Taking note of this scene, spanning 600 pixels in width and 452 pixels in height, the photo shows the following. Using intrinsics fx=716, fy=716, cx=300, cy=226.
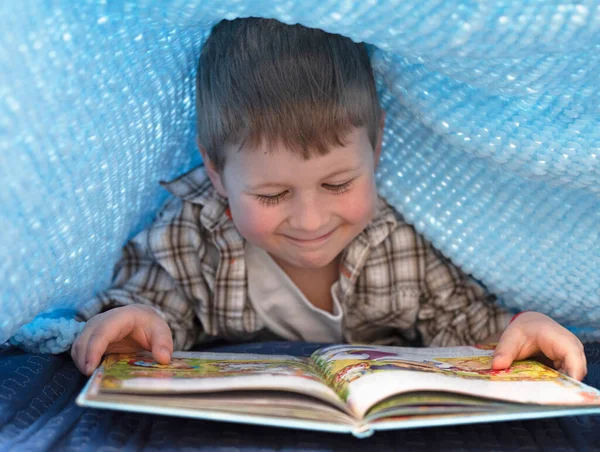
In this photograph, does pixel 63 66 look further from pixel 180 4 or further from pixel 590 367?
pixel 590 367

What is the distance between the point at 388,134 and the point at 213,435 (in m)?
0.54

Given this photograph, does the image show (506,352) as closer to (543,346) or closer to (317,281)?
(543,346)

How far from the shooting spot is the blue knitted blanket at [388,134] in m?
0.64

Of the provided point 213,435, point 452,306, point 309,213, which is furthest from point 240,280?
point 213,435

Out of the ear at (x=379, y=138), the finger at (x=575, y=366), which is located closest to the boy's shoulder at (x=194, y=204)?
the ear at (x=379, y=138)

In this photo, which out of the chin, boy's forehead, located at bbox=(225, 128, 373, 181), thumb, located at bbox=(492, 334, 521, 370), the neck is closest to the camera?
thumb, located at bbox=(492, 334, 521, 370)

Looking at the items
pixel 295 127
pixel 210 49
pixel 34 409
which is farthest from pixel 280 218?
pixel 34 409

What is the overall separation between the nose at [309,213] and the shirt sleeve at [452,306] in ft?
0.76

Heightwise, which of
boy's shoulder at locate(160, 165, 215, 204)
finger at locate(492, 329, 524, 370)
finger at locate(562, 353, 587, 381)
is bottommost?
finger at locate(562, 353, 587, 381)

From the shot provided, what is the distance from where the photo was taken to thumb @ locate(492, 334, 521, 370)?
28.0 inches

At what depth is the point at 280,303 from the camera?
1042mm

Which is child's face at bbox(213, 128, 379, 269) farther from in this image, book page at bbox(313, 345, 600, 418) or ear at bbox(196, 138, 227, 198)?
book page at bbox(313, 345, 600, 418)

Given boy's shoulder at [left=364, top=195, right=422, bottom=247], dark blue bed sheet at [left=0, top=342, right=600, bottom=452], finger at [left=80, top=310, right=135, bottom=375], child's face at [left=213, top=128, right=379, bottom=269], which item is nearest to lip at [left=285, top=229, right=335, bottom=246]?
child's face at [left=213, top=128, right=379, bottom=269]

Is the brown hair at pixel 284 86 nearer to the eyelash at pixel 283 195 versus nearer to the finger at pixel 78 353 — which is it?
the eyelash at pixel 283 195
